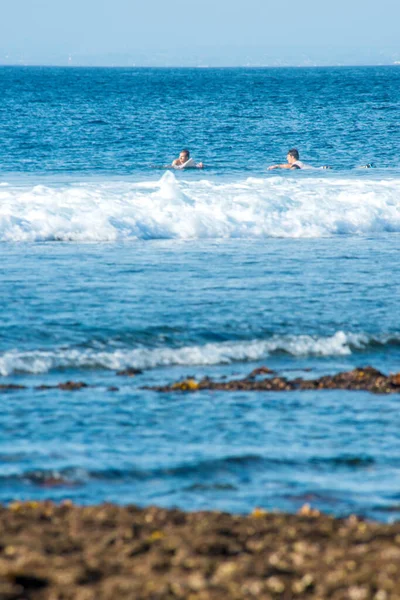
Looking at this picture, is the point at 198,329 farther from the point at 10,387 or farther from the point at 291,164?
the point at 291,164

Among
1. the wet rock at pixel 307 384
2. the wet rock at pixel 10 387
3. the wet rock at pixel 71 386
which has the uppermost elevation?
the wet rock at pixel 307 384

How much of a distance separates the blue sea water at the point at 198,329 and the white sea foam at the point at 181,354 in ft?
0.09

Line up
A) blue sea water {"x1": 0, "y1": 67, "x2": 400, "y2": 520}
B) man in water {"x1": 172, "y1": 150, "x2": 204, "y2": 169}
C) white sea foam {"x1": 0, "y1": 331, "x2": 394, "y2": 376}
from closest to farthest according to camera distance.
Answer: blue sea water {"x1": 0, "y1": 67, "x2": 400, "y2": 520} < white sea foam {"x1": 0, "y1": 331, "x2": 394, "y2": 376} < man in water {"x1": 172, "y1": 150, "x2": 204, "y2": 169}

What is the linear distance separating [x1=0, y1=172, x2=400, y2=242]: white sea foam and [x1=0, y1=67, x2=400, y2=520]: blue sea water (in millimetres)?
58

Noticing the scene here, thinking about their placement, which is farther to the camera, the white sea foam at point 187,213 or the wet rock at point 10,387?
the white sea foam at point 187,213

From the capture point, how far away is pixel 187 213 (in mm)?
21766

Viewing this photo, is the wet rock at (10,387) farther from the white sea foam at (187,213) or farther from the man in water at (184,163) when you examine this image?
the man in water at (184,163)

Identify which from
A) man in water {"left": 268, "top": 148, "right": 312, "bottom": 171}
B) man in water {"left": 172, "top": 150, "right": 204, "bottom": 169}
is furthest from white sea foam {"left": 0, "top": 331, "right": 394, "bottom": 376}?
man in water {"left": 268, "top": 148, "right": 312, "bottom": 171}

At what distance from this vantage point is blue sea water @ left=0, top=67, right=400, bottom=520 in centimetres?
798

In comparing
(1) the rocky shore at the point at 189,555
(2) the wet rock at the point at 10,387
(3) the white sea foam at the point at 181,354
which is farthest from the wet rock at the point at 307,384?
(1) the rocky shore at the point at 189,555

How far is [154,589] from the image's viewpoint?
5.19 m

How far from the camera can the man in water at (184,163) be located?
3100 centimetres

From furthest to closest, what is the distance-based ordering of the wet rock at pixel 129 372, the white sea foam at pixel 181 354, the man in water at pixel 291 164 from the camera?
the man in water at pixel 291 164, the white sea foam at pixel 181 354, the wet rock at pixel 129 372

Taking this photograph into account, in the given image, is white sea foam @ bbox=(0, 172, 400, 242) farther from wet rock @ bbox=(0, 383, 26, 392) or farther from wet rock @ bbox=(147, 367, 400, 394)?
wet rock @ bbox=(147, 367, 400, 394)
